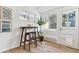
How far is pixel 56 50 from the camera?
2031mm

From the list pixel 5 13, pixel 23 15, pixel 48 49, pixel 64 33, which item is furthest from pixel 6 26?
pixel 64 33

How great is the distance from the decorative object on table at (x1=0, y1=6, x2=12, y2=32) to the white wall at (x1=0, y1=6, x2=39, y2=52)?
0.19 ft

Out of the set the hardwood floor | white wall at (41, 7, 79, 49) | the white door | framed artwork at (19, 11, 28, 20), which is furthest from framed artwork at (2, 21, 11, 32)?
the white door

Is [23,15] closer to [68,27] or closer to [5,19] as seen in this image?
[5,19]

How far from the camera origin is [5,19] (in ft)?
6.31

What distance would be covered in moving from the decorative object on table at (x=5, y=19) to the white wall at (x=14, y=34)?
0.06 meters

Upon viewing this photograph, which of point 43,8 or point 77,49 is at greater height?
point 43,8

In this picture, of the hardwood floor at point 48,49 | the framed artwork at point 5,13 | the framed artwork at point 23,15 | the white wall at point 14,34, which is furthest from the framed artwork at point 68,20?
the framed artwork at point 5,13

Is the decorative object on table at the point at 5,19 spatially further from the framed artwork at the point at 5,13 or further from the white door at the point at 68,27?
the white door at the point at 68,27

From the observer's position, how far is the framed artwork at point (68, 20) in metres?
2.00

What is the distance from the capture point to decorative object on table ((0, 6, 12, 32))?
6.22 ft

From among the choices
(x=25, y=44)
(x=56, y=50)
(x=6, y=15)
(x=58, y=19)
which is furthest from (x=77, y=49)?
(x=6, y=15)
